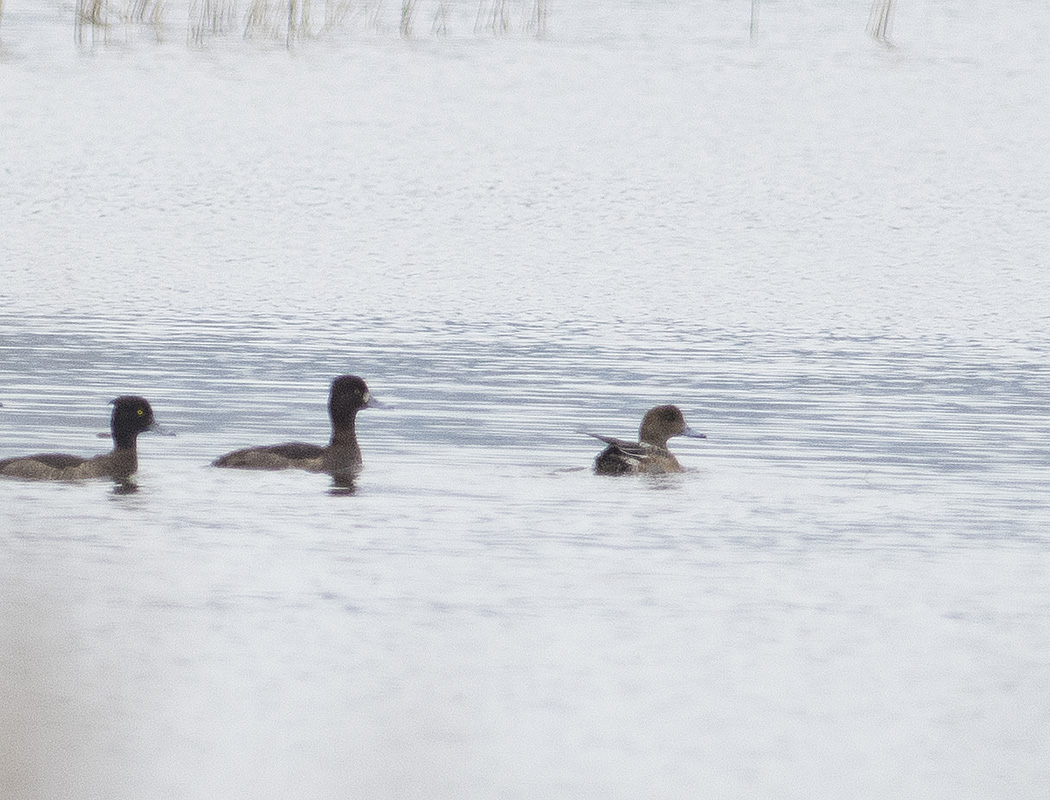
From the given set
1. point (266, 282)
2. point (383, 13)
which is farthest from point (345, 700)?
point (383, 13)

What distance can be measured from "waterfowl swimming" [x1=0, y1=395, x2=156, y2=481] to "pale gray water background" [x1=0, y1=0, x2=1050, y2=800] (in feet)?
0.35

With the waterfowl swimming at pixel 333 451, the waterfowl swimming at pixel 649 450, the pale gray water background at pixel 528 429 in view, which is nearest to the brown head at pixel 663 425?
the waterfowl swimming at pixel 649 450

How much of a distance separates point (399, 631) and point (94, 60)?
26.8 metres

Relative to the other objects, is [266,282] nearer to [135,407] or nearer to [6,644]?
[135,407]

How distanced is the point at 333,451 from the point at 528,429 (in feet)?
4.75

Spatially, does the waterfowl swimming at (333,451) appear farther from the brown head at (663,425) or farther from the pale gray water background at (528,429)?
the brown head at (663,425)

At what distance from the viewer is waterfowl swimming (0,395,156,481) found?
10477mm

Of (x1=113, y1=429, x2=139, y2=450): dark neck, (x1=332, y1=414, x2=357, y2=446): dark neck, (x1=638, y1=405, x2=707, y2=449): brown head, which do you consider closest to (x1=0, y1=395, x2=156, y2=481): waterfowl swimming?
(x1=113, y1=429, x2=139, y2=450): dark neck

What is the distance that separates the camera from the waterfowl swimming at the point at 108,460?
10.5 m

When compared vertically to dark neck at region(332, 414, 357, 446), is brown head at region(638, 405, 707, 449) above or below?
above

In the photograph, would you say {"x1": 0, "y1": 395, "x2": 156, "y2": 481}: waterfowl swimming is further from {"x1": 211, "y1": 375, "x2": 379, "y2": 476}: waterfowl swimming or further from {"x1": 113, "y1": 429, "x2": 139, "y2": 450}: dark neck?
{"x1": 211, "y1": 375, "x2": 379, "y2": 476}: waterfowl swimming

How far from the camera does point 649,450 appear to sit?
11.1 metres

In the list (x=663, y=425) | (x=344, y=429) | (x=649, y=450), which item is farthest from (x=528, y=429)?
(x=649, y=450)

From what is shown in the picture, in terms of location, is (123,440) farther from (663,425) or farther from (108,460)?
(663,425)
